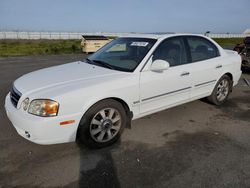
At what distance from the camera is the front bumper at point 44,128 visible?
9.30 feet

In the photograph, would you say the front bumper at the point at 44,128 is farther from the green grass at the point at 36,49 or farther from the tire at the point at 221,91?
the green grass at the point at 36,49

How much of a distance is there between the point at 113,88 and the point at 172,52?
4.80 feet

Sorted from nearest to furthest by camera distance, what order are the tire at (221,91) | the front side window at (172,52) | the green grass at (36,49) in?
the front side window at (172,52) < the tire at (221,91) < the green grass at (36,49)

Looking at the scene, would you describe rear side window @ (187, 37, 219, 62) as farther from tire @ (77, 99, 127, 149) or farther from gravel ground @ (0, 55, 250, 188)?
tire @ (77, 99, 127, 149)

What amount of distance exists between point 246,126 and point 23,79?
3.91 m

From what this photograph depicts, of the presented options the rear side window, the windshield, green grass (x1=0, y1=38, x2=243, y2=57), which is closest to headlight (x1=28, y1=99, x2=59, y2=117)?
the windshield

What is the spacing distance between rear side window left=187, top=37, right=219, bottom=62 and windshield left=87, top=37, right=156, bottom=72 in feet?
3.07

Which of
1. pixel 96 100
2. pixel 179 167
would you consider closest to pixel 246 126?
pixel 179 167

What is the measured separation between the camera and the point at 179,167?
9.52 ft

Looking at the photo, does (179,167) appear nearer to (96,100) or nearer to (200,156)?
(200,156)

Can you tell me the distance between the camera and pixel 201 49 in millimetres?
4668

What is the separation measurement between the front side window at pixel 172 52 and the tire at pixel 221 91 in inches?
51.1

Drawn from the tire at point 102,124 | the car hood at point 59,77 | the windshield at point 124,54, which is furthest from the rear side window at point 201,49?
the tire at point 102,124

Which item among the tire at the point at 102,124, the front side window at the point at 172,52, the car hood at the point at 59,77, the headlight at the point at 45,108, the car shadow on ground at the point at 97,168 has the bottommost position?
the car shadow on ground at the point at 97,168
